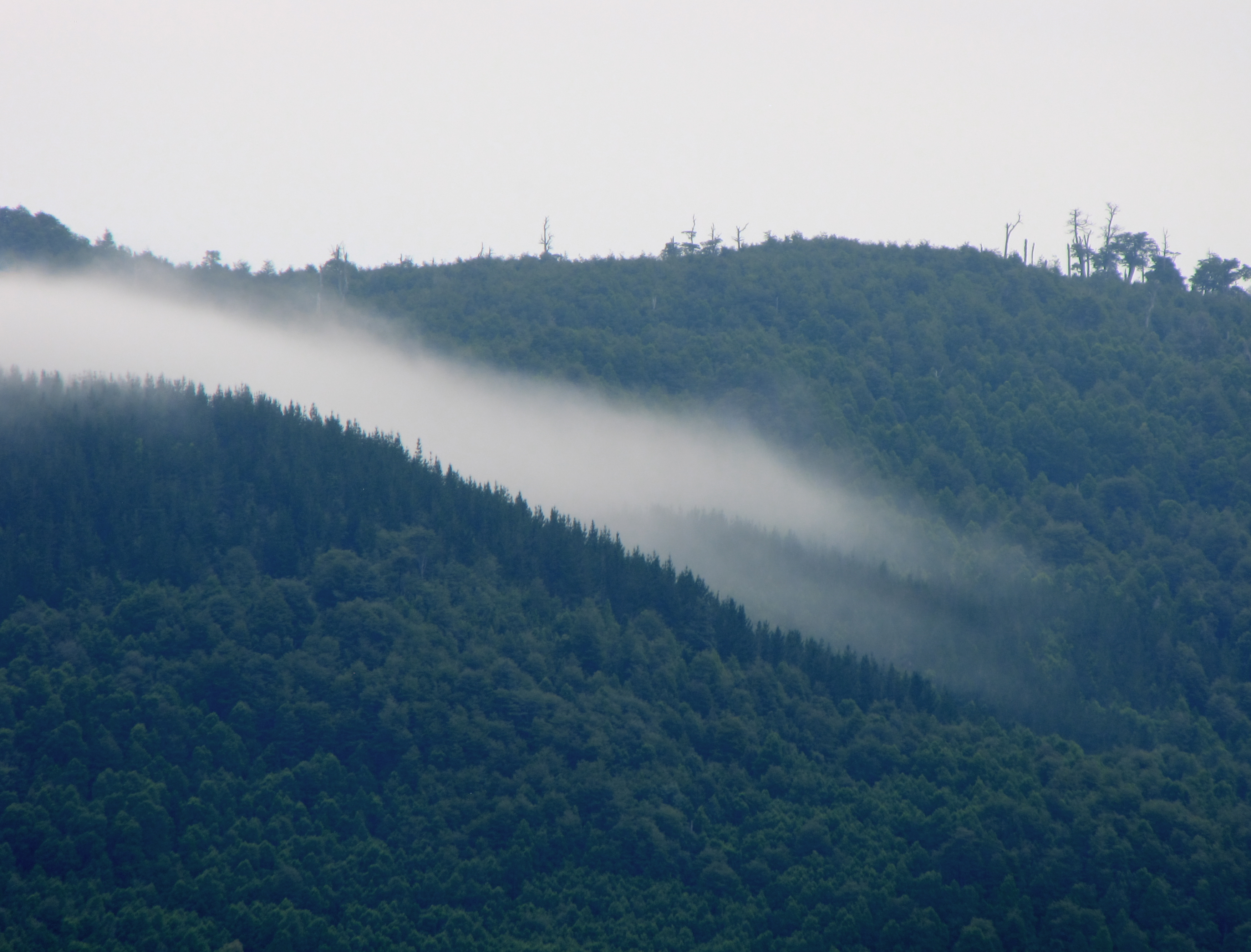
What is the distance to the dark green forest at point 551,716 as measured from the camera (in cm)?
8750

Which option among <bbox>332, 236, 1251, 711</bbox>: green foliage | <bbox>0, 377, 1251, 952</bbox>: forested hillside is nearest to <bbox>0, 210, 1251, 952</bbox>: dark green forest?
<bbox>0, 377, 1251, 952</bbox>: forested hillside

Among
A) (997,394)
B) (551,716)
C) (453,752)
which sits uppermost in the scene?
(997,394)

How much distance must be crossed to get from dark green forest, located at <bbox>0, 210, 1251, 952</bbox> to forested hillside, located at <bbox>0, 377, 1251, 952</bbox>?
0.25m

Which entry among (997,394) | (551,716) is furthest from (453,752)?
(997,394)

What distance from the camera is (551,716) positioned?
106 metres

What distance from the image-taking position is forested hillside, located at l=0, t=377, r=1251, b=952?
8681 centimetres

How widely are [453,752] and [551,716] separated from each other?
8.03m

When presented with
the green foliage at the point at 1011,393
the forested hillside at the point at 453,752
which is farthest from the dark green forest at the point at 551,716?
the green foliage at the point at 1011,393

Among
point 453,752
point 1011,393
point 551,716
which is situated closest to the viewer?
point 453,752

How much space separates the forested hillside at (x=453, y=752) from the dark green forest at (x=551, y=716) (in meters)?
0.25

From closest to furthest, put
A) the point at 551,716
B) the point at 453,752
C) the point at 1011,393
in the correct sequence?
1. the point at 453,752
2. the point at 551,716
3. the point at 1011,393

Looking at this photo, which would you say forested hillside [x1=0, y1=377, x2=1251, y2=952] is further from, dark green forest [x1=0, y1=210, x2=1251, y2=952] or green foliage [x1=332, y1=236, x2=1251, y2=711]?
green foliage [x1=332, y1=236, x2=1251, y2=711]

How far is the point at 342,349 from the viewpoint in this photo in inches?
7047

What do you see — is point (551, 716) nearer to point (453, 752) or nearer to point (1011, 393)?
point (453, 752)
